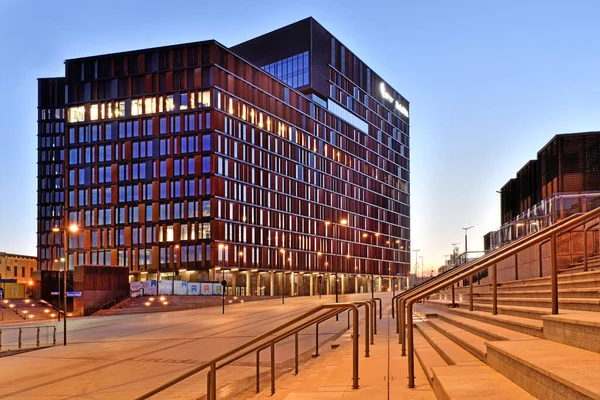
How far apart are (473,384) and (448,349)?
2.60 m

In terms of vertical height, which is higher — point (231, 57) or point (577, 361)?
point (231, 57)

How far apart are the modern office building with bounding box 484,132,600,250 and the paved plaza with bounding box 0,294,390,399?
7802mm

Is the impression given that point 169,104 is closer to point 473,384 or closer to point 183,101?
point 183,101

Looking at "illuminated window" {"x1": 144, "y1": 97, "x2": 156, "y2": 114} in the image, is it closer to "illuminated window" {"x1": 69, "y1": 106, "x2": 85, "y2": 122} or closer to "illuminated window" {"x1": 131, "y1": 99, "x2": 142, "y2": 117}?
"illuminated window" {"x1": 131, "y1": 99, "x2": 142, "y2": 117}

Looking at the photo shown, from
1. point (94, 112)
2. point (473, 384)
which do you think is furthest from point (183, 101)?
point (473, 384)

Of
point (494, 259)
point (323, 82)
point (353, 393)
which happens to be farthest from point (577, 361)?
point (323, 82)

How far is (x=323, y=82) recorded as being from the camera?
101m

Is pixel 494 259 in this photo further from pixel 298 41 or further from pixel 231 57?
pixel 298 41

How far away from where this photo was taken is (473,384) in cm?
538

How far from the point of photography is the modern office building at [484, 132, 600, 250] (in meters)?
16.6

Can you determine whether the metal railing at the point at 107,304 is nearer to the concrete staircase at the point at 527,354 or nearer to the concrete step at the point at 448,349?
the concrete step at the point at 448,349

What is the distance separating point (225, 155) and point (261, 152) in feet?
28.3

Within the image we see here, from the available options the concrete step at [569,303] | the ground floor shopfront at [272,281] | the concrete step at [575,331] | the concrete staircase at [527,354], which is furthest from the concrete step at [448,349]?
the ground floor shopfront at [272,281]

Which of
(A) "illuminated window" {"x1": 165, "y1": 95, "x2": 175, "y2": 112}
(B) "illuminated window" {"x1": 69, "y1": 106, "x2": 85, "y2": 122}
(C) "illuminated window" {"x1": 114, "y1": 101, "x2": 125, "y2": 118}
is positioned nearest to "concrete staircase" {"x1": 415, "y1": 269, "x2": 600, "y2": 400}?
(A) "illuminated window" {"x1": 165, "y1": 95, "x2": 175, "y2": 112}
